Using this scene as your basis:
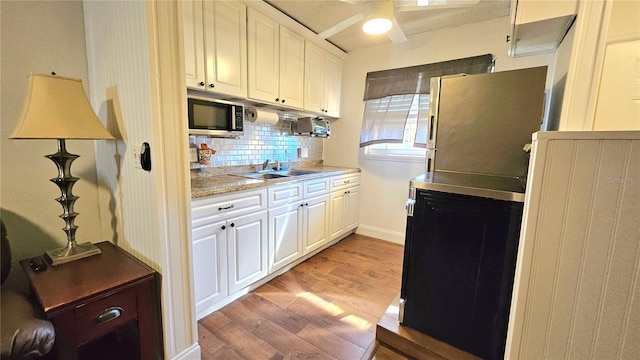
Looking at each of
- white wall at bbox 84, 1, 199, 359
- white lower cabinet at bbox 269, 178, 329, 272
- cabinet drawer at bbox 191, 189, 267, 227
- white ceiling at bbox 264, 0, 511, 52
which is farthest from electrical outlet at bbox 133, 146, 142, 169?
white ceiling at bbox 264, 0, 511, 52

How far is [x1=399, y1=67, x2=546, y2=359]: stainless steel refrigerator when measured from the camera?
4.03 ft

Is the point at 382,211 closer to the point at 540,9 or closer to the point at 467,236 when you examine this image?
the point at 467,236

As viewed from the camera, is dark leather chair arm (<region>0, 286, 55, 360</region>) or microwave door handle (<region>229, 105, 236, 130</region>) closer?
dark leather chair arm (<region>0, 286, 55, 360</region>)

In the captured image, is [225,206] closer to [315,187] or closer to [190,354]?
[190,354]

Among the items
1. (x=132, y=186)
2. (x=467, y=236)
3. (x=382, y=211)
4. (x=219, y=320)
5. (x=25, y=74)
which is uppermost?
(x=25, y=74)

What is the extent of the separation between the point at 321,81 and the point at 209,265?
228cm

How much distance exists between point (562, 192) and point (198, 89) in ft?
6.88

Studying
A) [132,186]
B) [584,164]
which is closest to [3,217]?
[132,186]

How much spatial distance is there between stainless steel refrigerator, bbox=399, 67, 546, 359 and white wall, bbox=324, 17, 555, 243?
111 centimetres

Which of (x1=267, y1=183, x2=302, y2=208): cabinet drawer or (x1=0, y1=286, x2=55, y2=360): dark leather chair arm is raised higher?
(x1=267, y1=183, x2=302, y2=208): cabinet drawer

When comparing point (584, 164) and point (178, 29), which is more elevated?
point (178, 29)

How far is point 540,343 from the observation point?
91 centimetres

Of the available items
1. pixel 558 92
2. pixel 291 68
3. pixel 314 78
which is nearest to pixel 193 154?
pixel 291 68

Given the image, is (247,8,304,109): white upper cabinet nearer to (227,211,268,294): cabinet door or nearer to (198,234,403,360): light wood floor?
(227,211,268,294): cabinet door
